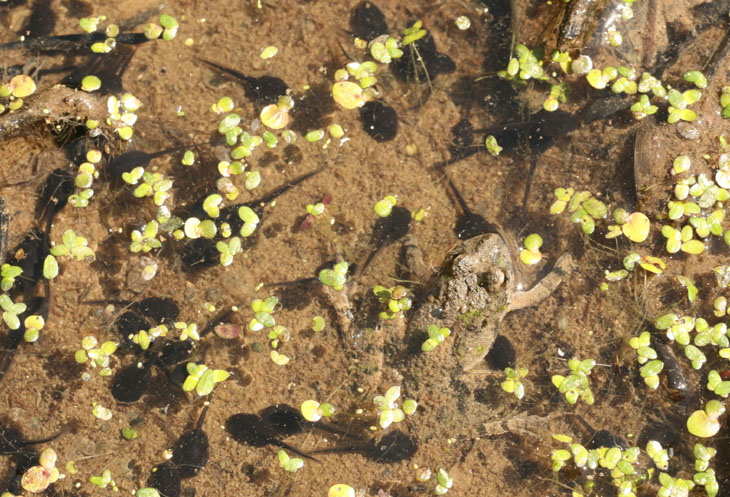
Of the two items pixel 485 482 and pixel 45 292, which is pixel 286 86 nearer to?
pixel 45 292

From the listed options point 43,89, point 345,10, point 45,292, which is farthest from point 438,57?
point 45,292

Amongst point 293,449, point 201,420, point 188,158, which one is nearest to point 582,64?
point 188,158

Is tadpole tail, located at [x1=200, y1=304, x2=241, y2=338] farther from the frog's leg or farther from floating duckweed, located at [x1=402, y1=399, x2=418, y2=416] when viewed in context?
the frog's leg

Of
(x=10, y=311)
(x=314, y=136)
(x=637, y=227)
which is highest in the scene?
(x=314, y=136)

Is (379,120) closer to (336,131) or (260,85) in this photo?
(336,131)

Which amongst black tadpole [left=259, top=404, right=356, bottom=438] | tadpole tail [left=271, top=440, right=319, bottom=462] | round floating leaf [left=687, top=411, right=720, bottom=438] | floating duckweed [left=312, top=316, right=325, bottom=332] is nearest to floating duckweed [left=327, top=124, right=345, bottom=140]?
floating duckweed [left=312, top=316, right=325, bottom=332]
